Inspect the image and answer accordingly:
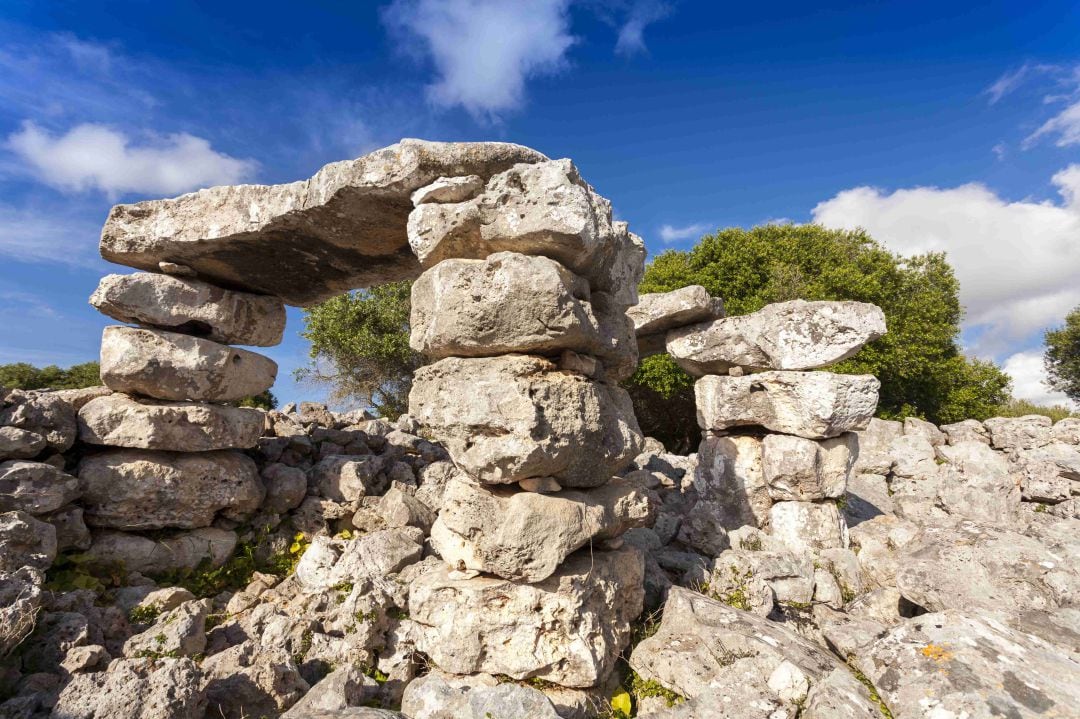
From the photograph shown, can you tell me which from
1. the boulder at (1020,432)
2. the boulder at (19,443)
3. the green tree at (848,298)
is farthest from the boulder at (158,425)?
the boulder at (1020,432)

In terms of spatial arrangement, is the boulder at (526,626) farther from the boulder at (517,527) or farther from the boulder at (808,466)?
the boulder at (808,466)

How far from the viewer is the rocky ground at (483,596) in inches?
134

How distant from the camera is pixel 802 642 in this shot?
4152 millimetres

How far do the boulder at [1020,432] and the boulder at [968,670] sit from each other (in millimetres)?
10961

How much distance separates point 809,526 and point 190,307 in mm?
7634

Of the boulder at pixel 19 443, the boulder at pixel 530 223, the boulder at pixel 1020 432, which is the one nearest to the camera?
the boulder at pixel 530 223

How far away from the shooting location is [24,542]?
15.4 ft

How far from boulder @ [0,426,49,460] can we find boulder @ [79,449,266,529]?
0.49 metres

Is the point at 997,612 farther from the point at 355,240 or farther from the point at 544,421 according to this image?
the point at 355,240

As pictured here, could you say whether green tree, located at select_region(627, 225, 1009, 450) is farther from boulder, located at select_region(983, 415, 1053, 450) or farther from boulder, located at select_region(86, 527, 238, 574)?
boulder, located at select_region(86, 527, 238, 574)

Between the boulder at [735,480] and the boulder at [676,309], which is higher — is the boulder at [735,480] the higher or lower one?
the lower one

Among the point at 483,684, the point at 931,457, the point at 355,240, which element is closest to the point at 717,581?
the point at 483,684

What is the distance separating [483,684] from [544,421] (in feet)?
6.04

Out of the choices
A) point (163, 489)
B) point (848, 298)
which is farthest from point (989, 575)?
point (848, 298)
